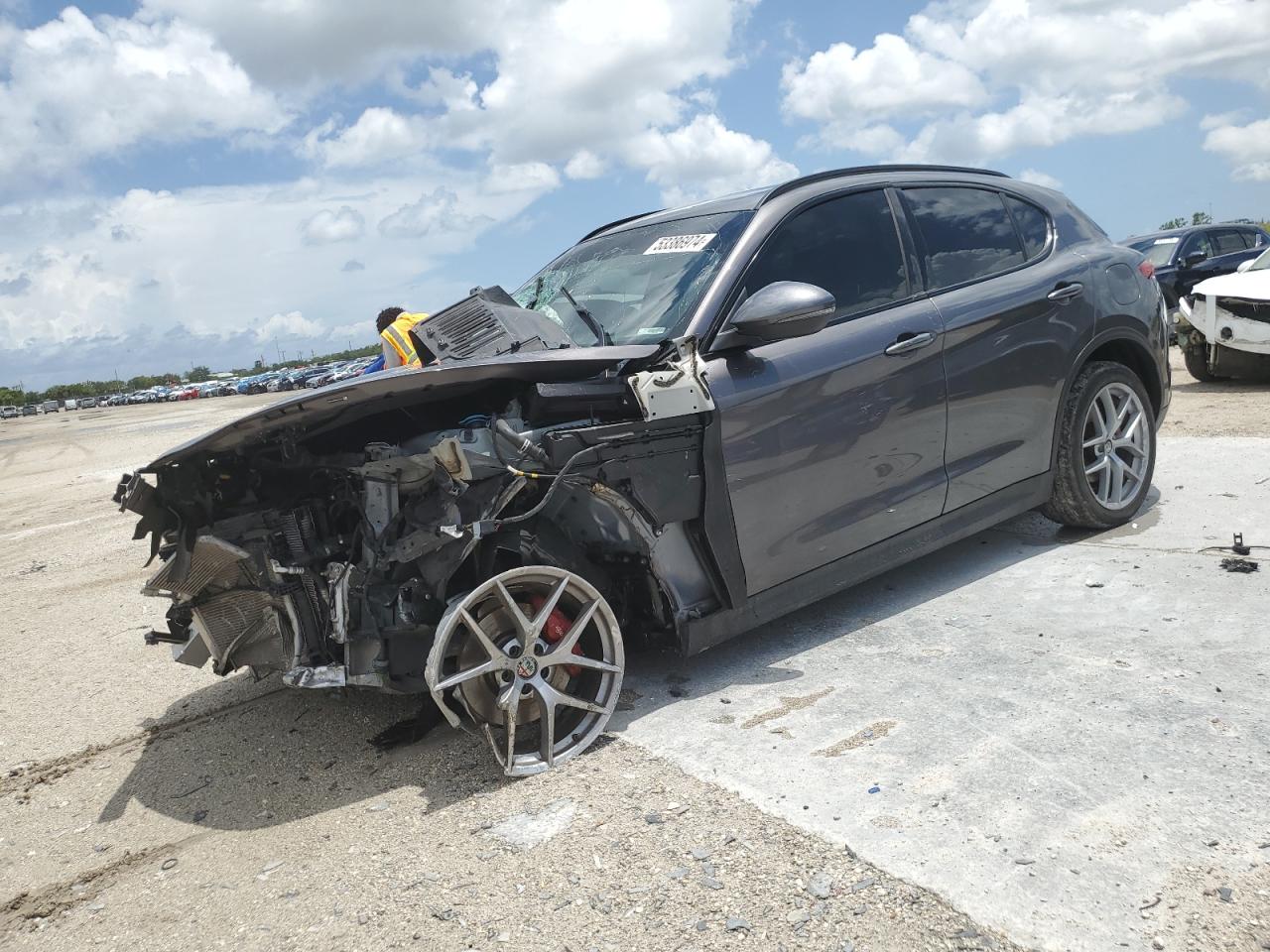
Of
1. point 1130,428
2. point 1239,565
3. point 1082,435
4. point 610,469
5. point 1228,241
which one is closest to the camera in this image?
point 610,469

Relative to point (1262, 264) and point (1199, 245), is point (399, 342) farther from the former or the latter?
point (1199, 245)

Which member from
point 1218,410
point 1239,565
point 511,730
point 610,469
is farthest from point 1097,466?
point 1218,410

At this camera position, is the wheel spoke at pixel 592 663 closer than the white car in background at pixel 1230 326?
Yes

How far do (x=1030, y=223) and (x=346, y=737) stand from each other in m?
3.93

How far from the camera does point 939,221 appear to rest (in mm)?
4520

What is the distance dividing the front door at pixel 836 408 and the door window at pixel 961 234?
7.8 inches

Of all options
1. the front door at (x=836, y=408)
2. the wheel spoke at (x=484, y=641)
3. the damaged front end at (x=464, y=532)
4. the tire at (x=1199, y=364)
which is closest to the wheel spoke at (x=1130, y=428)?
the front door at (x=836, y=408)

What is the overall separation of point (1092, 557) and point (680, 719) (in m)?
2.42

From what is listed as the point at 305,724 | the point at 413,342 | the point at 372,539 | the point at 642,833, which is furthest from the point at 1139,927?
the point at 413,342

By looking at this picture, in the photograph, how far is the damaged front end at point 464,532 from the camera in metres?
3.23

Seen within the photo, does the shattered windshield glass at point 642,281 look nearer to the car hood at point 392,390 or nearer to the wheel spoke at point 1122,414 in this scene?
the car hood at point 392,390

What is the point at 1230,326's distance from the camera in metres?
9.80

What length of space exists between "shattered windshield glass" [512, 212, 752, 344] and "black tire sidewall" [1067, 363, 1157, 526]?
2029 millimetres

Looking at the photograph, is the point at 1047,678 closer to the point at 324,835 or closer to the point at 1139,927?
the point at 1139,927
